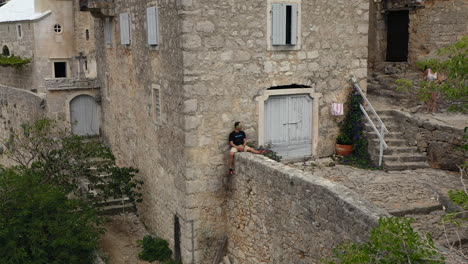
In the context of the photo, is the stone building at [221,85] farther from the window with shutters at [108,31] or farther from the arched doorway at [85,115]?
the arched doorway at [85,115]

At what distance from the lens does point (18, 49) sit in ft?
88.8

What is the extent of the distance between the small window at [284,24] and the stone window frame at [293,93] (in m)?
1.04

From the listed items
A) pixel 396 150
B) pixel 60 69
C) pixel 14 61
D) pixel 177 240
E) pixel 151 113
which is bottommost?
pixel 177 240

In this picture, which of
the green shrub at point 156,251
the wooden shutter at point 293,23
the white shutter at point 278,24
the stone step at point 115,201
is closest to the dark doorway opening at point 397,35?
the wooden shutter at point 293,23

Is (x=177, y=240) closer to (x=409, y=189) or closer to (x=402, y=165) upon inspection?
(x=409, y=189)

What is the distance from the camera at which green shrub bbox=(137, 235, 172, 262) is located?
1145cm

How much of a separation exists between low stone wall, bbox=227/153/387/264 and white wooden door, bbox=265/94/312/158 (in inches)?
52.7

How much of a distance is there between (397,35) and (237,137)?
8719 mm

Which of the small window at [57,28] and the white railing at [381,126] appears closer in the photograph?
the white railing at [381,126]

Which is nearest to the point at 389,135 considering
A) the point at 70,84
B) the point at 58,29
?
the point at 70,84

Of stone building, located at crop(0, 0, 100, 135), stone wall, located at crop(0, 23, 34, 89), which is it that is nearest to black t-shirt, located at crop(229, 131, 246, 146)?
stone building, located at crop(0, 0, 100, 135)

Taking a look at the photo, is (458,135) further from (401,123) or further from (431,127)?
(401,123)

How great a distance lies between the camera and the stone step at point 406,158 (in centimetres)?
1080

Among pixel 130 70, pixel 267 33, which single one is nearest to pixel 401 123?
pixel 267 33
